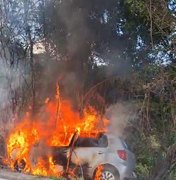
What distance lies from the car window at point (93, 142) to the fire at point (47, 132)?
151mm

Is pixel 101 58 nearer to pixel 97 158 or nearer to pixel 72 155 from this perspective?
pixel 72 155

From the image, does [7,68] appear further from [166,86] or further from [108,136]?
[166,86]

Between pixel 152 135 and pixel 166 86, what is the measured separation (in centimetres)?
206

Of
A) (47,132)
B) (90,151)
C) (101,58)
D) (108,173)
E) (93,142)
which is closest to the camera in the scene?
(108,173)

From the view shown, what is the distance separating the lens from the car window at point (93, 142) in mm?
10781

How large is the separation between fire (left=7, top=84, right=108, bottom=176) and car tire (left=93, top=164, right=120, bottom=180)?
36.2 inches

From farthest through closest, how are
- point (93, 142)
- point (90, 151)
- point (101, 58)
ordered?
point (101, 58)
point (93, 142)
point (90, 151)

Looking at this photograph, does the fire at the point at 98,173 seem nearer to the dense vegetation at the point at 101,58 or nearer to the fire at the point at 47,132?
the fire at the point at 47,132

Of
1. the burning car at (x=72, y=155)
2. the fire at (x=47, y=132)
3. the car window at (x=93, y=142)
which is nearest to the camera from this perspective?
the burning car at (x=72, y=155)

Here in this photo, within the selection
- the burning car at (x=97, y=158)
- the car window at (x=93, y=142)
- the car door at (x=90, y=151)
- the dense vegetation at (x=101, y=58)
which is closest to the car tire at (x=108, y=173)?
the burning car at (x=97, y=158)

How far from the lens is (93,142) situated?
1083 cm

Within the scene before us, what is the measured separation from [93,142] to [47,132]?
2.39m

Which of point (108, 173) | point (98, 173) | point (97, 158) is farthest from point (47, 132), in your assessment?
point (108, 173)

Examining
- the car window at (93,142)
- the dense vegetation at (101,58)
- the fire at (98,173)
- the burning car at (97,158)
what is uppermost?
the dense vegetation at (101,58)
